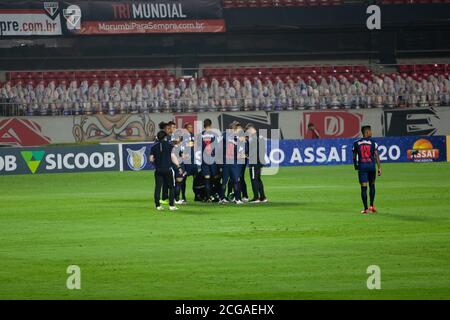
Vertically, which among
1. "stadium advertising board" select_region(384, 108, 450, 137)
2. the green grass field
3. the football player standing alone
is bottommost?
the green grass field

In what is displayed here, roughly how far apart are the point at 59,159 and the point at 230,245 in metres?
22.4

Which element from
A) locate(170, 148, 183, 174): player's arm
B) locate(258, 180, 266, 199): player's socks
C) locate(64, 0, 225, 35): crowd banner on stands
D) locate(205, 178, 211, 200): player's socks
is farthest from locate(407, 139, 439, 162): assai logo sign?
locate(170, 148, 183, 174): player's arm

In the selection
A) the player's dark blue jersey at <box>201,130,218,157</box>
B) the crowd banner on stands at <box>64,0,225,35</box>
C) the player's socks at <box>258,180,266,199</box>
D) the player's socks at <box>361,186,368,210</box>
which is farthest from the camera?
the crowd banner on stands at <box>64,0,225,35</box>

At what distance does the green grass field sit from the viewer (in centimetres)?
1458

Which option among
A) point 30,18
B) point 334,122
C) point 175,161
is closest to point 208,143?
point 175,161

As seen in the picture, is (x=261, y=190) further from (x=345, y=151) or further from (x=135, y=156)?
(x=345, y=151)

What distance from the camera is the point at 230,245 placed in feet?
62.0

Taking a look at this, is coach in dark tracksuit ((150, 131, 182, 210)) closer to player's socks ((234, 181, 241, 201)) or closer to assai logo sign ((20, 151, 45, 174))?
player's socks ((234, 181, 241, 201))

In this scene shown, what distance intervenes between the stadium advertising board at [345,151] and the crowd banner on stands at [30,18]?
13355 millimetres

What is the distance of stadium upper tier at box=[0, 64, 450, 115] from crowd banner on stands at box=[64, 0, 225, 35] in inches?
88.5

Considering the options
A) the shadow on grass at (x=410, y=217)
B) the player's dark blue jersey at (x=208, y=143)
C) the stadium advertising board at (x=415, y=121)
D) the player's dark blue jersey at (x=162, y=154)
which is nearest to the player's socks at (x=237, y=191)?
the player's dark blue jersey at (x=208, y=143)

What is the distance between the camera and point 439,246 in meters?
18.3

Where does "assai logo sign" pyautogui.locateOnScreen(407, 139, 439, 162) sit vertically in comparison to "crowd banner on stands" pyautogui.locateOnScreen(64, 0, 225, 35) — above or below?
below

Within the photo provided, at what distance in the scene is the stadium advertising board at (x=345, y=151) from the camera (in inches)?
1677
